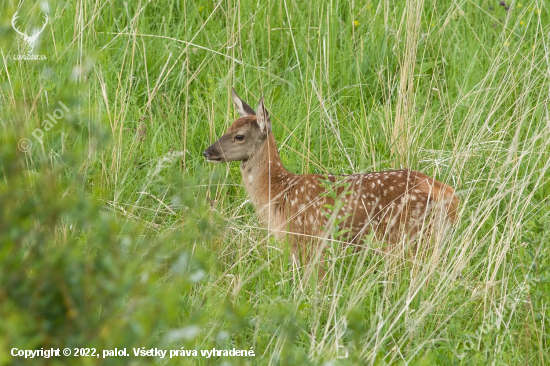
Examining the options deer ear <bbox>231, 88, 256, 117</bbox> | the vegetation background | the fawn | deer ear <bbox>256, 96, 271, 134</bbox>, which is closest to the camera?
the vegetation background

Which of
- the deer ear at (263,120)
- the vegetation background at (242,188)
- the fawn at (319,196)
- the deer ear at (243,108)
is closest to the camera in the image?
the vegetation background at (242,188)

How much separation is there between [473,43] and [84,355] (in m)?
4.97

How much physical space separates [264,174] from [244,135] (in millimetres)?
275

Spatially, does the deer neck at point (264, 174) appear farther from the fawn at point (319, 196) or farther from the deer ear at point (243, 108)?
the deer ear at point (243, 108)

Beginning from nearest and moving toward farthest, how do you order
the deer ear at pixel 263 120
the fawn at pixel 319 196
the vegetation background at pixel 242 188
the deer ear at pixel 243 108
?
the vegetation background at pixel 242 188, the fawn at pixel 319 196, the deer ear at pixel 263 120, the deer ear at pixel 243 108

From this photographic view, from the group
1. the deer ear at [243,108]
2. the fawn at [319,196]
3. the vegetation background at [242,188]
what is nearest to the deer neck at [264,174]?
the fawn at [319,196]

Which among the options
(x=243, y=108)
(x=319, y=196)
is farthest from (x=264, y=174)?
(x=319, y=196)

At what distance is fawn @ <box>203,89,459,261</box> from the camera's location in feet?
13.7

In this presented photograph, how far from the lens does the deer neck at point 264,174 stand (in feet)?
16.0

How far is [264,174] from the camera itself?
196 inches

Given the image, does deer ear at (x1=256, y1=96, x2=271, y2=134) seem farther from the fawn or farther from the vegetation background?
the vegetation background

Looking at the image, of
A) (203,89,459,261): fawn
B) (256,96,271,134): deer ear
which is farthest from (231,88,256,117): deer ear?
(256,96,271,134): deer ear

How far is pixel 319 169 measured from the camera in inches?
194

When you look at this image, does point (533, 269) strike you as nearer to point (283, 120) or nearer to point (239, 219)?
point (239, 219)
